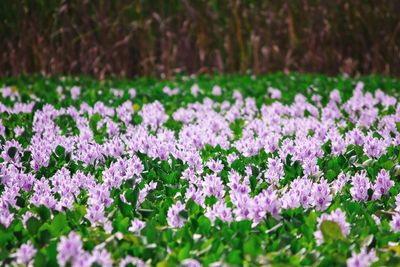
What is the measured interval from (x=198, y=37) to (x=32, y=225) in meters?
6.70

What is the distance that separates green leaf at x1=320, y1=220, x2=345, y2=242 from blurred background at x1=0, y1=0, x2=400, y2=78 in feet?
20.9

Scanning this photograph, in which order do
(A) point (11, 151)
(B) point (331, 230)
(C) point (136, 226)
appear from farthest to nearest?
1. (A) point (11, 151)
2. (C) point (136, 226)
3. (B) point (331, 230)

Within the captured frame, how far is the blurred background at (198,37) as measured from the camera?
850 cm

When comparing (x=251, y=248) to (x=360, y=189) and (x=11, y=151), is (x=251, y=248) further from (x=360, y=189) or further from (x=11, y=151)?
(x=11, y=151)

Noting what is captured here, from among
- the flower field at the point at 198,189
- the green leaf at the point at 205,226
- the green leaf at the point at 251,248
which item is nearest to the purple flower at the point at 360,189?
the flower field at the point at 198,189

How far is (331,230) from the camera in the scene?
2.32m

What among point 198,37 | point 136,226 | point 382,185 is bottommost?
point 382,185

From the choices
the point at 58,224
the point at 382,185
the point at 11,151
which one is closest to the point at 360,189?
the point at 382,185

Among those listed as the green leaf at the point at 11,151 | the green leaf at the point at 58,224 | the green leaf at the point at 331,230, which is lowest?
the green leaf at the point at 331,230

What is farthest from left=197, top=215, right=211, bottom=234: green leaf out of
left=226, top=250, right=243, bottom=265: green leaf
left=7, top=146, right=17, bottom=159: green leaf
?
left=7, top=146, right=17, bottom=159: green leaf

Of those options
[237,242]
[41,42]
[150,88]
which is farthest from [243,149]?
[41,42]

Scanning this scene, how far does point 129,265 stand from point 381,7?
7.44 m

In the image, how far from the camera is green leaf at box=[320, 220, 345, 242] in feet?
7.57

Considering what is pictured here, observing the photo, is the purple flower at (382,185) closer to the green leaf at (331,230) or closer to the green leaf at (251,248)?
the green leaf at (331,230)
